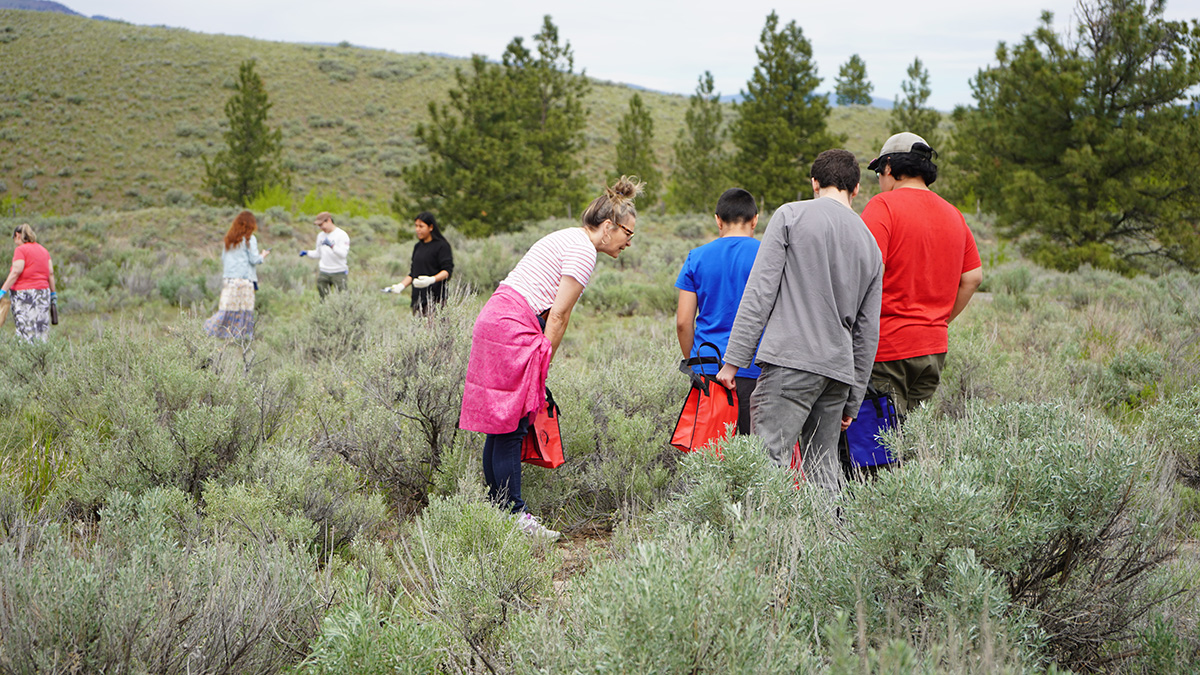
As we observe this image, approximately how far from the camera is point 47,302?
8930mm

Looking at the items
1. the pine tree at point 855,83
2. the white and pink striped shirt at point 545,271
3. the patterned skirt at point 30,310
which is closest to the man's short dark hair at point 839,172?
the white and pink striped shirt at point 545,271

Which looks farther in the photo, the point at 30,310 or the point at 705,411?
the point at 30,310

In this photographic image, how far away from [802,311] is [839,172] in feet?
2.31

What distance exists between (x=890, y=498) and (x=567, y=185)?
25.1 meters

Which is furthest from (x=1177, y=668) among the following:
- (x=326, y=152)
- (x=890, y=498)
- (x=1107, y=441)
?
(x=326, y=152)

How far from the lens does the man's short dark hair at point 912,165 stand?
3.52 m

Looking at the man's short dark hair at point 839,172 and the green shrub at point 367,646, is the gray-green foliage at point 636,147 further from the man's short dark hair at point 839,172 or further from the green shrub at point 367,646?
the green shrub at point 367,646

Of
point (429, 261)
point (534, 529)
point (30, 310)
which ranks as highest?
point (429, 261)

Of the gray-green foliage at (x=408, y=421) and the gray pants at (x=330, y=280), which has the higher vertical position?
the gray-green foliage at (x=408, y=421)

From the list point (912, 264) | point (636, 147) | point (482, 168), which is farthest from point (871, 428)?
point (636, 147)

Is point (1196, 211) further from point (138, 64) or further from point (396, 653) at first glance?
point (138, 64)

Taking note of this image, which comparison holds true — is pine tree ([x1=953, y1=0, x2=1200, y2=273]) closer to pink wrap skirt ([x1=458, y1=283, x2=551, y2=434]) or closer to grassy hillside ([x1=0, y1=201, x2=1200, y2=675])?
grassy hillside ([x1=0, y1=201, x2=1200, y2=675])

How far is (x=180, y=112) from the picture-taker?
1827 inches

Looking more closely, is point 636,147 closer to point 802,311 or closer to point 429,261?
point 429,261
